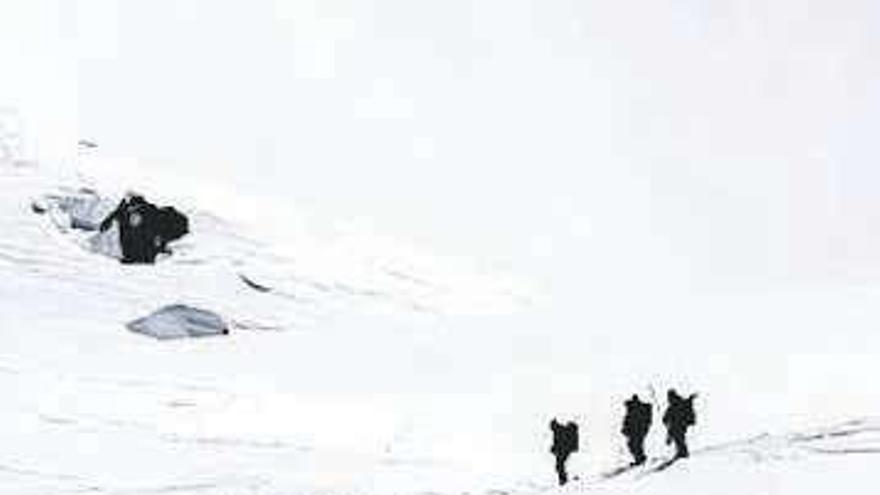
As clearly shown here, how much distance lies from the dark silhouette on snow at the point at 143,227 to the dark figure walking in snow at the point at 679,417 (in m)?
32.5

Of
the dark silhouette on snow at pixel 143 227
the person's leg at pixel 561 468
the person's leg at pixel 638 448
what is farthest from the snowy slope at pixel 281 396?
the dark silhouette on snow at pixel 143 227

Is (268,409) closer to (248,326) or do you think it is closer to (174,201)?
(248,326)

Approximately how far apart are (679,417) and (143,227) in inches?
1323

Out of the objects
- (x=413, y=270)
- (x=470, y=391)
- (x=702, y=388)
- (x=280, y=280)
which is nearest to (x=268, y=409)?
(x=470, y=391)

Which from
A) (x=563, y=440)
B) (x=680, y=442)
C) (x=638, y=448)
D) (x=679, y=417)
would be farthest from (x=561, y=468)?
(x=679, y=417)

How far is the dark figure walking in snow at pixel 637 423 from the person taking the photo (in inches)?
1143

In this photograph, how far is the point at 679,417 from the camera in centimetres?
2875

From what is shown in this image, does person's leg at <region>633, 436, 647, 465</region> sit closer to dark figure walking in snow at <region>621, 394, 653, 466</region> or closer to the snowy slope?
dark figure walking in snow at <region>621, 394, 653, 466</region>

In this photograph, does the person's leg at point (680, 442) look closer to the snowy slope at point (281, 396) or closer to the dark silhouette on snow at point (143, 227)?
the snowy slope at point (281, 396)

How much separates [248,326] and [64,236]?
1045 centimetres

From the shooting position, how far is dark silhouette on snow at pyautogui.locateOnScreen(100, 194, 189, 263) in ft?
192

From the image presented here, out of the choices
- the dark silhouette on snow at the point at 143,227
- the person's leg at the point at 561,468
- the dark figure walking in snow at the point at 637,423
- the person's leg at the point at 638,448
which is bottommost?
the person's leg at the point at 561,468

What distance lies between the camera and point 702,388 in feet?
126

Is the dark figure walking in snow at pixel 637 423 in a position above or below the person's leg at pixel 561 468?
above
